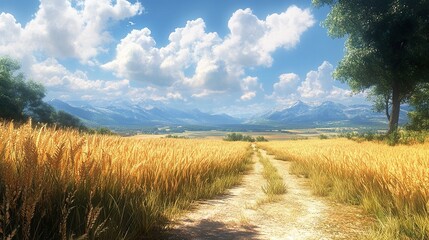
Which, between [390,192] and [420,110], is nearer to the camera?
[390,192]

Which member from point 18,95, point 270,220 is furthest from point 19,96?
point 270,220

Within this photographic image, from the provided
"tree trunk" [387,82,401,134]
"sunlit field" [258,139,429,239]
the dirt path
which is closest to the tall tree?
"tree trunk" [387,82,401,134]

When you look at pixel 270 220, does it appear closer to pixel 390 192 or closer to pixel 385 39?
pixel 390 192

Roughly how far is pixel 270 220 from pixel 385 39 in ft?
81.2

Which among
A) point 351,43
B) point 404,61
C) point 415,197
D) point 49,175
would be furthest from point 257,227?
point 351,43

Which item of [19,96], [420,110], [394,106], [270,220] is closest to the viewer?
[270,220]

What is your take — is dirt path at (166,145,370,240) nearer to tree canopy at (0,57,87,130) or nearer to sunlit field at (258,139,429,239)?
sunlit field at (258,139,429,239)

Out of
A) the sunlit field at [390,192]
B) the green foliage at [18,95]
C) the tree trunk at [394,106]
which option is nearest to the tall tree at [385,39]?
the tree trunk at [394,106]

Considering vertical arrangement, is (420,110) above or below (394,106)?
above

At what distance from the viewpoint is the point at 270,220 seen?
19.5 ft

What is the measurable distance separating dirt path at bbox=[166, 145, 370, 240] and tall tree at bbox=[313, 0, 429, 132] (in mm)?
22370

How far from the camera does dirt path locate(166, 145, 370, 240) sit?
16.3 feet

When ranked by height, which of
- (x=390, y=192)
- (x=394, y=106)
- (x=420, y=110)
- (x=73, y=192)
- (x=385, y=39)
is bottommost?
(x=390, y=192)

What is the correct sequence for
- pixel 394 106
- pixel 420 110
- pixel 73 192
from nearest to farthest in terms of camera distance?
1. pixel 73 192
2. pixel 394 106
3. pixel 420 110
